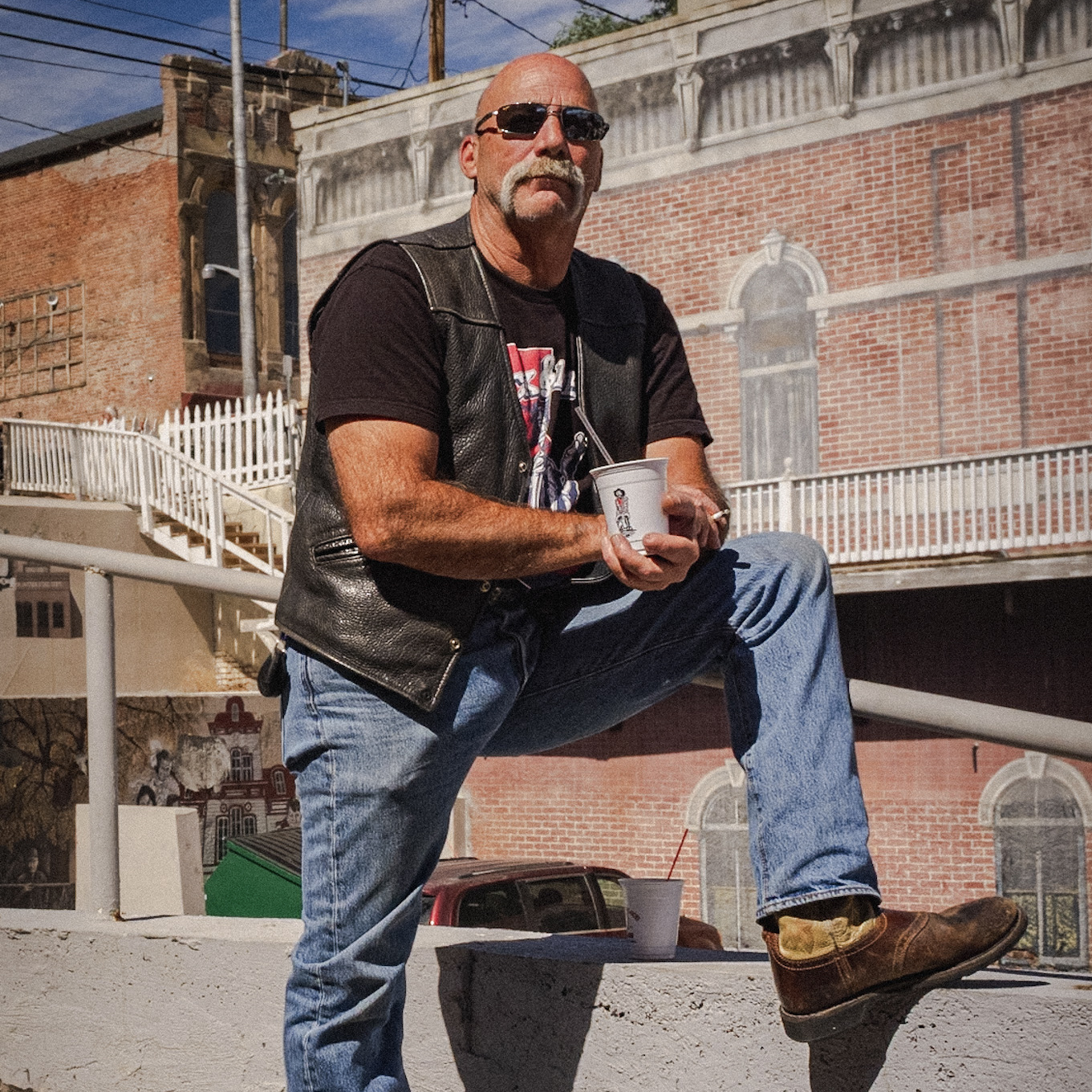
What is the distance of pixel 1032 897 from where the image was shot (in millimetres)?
13953

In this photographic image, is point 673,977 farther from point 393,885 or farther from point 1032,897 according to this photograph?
point 1032,897

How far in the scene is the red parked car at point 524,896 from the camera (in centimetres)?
844

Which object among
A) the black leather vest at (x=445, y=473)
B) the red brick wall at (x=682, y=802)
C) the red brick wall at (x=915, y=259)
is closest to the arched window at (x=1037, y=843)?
the red brick wall at (x=682, y=802)

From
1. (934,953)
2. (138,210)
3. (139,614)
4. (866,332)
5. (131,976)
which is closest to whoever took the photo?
(934,953)

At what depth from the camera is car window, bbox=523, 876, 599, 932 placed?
30.0ft

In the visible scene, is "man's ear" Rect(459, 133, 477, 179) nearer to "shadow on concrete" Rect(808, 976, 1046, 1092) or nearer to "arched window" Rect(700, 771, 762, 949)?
"shadow on concrete" Rect(808, 976, 1046, 1092)

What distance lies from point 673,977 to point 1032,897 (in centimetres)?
1312

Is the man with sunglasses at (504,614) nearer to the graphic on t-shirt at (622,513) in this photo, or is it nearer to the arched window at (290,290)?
the graphic on t-shirt at (622,513)

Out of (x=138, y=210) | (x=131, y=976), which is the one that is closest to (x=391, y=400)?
(x=131, y=976)

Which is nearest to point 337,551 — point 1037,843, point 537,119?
point 537,119

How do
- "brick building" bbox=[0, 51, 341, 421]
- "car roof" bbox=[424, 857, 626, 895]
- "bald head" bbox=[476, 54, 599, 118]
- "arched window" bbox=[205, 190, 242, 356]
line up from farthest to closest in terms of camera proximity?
"arched window" bbox=[205, 190, 242, 356], "brick building" bbox=[0, 51, 341, 421], "car roof" bbox=[424, 857, 626, 895], "bald head" bbox=[476, 54, 599, 118]

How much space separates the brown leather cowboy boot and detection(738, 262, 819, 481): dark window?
13.7 meters

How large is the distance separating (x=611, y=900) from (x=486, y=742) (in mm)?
8118

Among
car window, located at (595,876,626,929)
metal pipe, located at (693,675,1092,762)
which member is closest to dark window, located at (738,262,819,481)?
car window, located at (595,876,626,929)
